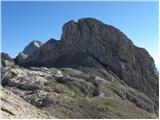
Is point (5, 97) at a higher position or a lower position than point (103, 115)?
lower

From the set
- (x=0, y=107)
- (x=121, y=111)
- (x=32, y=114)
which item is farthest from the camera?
(x=121, y=111)

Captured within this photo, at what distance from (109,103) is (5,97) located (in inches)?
6716

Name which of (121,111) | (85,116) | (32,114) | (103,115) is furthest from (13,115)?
(121,111)

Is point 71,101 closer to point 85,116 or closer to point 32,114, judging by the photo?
point 85,116

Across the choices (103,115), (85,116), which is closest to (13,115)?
(85,116)

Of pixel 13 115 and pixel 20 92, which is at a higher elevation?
pixel 20 92

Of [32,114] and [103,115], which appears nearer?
[32,114]

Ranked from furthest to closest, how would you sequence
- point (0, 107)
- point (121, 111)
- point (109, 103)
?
point (109, 103) → point (121, 111) → point (0, 107)

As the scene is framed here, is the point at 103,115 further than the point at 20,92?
No

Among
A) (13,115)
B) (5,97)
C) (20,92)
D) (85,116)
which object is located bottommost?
(13,115)

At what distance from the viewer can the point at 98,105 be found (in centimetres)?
18612

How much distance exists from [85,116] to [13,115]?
454ft

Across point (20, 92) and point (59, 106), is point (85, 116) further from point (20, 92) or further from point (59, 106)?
point (20, 92)

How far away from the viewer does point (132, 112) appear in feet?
619
